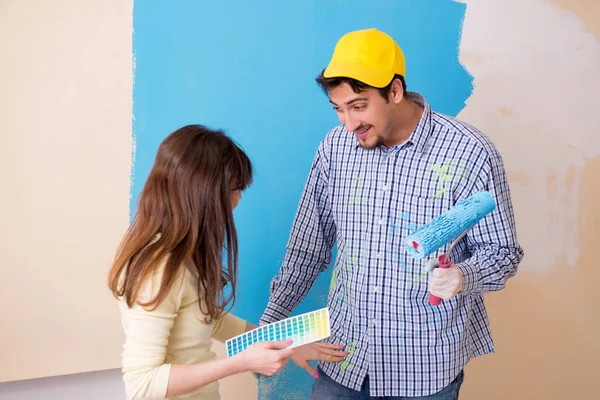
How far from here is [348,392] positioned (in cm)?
153

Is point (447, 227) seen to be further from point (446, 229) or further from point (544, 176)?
point (544, 176)

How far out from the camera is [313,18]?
1.93 metres

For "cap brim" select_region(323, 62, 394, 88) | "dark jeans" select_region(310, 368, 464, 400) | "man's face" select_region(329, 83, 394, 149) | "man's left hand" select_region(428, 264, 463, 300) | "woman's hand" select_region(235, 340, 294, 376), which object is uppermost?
"cap brim" select_region(323, 62, 394, 88)

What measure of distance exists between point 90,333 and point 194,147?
2.77 ft

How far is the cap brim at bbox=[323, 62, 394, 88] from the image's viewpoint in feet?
4.61

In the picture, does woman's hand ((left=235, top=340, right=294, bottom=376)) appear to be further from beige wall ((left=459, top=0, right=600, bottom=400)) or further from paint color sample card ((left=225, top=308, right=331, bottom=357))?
beige wall ((left=459, top=0, right=600, bottom=400))

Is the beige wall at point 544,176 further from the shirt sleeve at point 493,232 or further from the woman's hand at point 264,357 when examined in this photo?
the woman's hand at point 264,357

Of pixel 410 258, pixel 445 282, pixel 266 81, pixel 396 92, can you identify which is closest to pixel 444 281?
pixel 445 282

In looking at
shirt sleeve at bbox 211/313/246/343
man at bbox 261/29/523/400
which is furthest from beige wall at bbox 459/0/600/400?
shirt sleeve at bbox 211/313/246/343

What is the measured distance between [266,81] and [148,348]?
1.03 meters

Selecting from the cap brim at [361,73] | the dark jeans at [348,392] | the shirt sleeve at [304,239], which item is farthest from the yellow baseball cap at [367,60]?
the dark jeans at [348,392]

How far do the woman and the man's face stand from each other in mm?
305

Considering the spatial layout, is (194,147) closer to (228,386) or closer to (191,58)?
(191,58)

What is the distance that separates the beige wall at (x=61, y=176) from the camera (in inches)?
63.7
